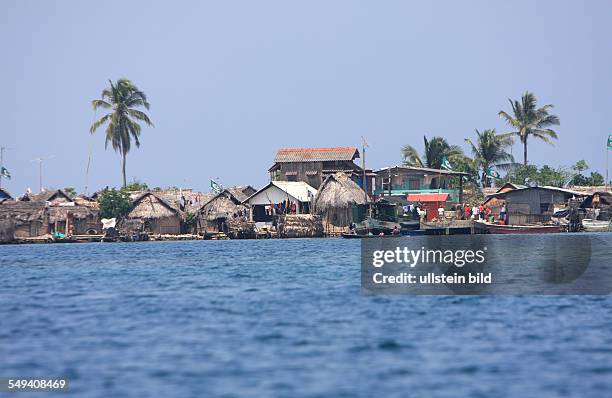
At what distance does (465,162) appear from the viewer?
272 ft

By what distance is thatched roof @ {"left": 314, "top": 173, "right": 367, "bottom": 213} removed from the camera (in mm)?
66500

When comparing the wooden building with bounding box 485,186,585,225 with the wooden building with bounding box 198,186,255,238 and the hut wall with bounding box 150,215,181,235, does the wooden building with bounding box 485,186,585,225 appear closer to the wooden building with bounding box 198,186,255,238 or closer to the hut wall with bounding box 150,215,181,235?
the wooden building with bounding box 198,186,255,238

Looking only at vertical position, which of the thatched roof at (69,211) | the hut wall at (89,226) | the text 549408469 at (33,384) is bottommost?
the text 549408469 at (33,384)

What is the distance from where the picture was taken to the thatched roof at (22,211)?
69312 mm

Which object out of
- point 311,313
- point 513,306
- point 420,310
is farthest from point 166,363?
point 513,306

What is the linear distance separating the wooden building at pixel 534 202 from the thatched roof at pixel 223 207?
2026 cm

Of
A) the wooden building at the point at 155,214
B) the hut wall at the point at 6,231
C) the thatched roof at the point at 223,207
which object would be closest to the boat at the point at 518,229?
the thatched roof at the point at 223,207

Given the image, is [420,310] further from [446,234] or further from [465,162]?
[465,162]

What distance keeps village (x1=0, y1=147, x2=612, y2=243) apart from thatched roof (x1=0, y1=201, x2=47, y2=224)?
0.25 feet

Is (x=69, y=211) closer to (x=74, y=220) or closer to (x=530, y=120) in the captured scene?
(x=74, y=220)

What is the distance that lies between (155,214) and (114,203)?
3469 mm

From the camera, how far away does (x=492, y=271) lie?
1231 inches

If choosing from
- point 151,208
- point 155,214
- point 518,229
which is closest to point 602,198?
point 518,229

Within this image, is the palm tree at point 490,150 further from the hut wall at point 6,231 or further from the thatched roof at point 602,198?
the hut wall at point 6,231
